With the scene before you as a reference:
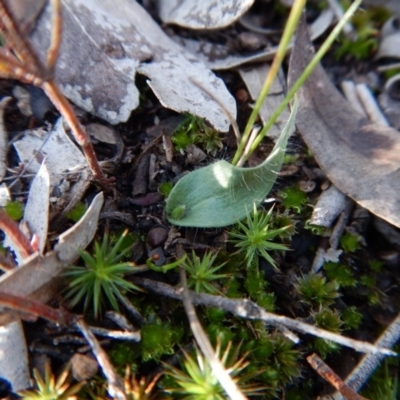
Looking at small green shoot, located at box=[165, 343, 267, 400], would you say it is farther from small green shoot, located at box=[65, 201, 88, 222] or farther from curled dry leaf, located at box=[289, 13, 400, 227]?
curled dry leaf, located at box=[289, 13, 400, 227]

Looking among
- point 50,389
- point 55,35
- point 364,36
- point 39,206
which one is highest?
point 364,36

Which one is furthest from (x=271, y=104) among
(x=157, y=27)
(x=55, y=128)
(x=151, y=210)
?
(x=55, y=128)

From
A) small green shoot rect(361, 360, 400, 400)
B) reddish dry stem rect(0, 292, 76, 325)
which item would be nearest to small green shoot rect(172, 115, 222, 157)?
reddish dry stem rect(0, 292, 76, 325)

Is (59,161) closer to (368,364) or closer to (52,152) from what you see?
(52,152)

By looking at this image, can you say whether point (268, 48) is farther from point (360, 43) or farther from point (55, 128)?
point (55, 128)

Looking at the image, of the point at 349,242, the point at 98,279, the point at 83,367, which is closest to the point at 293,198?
the point at 349,242

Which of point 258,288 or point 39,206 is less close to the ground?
point 258,288

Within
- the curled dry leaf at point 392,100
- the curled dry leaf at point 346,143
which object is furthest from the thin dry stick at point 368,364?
the curled dry leaf at point 392,100
